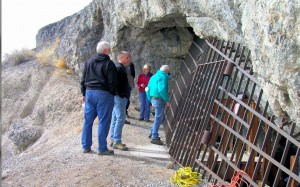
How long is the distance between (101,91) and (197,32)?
2269 millimetres

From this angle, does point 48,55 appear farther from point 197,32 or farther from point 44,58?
point 197,32

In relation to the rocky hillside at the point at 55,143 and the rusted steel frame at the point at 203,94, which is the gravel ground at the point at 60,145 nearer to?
the rocky hillside at the point at 55,143

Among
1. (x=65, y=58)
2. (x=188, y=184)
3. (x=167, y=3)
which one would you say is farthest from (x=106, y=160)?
(x=65, y=58)

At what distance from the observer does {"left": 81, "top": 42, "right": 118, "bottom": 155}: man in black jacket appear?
22.8ft

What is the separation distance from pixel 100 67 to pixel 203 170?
245 centimetres

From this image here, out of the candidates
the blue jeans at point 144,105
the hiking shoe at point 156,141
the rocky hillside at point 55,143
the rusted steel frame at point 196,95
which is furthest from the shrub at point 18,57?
the rusted steel frame at point 196,95

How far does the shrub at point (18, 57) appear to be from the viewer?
763 inches

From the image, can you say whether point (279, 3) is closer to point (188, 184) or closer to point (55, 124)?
point (188, 184)

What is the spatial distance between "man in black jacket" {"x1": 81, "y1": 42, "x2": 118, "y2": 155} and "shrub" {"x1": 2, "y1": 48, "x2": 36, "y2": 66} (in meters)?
12.9

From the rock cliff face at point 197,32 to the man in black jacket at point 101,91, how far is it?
6.38 ft

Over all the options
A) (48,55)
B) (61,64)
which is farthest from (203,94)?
(48,55)

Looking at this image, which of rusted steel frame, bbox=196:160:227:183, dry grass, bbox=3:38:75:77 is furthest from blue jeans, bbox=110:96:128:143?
dry grass, bbox=3:38:75:77

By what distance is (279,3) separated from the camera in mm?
3990

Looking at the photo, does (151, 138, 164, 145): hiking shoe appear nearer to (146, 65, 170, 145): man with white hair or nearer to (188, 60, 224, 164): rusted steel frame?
(146, 65, 170, 145): man with white hair
